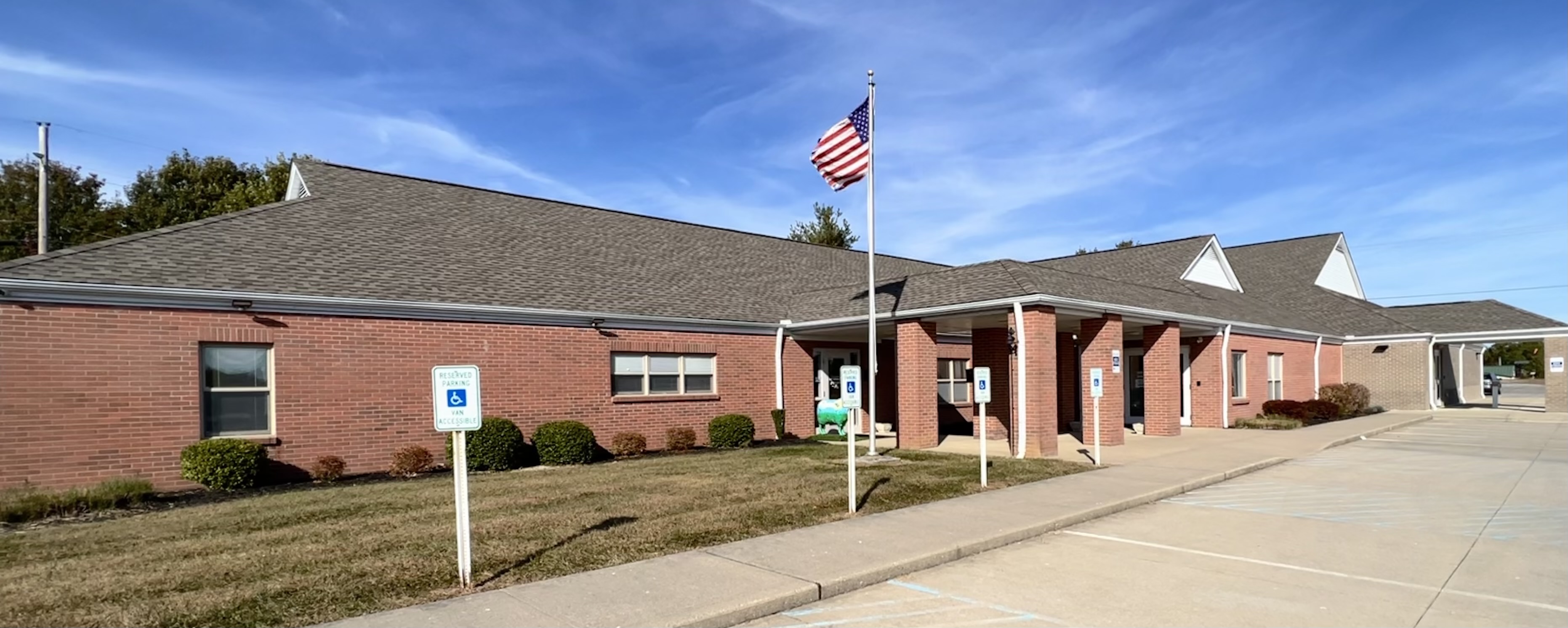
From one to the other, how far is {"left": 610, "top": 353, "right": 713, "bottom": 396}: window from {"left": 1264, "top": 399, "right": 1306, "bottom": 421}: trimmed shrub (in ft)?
54.5

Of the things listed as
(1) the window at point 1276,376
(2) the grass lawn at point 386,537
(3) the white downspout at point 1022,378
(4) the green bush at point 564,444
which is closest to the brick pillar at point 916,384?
(3) the white downspout at point 1022,378

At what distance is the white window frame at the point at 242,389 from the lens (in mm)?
12328

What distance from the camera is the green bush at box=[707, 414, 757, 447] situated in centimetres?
1814

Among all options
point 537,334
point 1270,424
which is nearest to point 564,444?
point 537,334

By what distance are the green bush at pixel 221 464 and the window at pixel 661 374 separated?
21.8 feet

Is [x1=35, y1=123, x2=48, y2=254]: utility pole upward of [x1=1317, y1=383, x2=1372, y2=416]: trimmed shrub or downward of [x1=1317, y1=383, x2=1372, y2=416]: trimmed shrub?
upward

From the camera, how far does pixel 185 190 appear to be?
39500 millimetres

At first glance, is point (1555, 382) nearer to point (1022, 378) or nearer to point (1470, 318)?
point (1470, 318)

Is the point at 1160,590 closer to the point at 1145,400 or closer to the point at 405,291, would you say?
the point at 405,291

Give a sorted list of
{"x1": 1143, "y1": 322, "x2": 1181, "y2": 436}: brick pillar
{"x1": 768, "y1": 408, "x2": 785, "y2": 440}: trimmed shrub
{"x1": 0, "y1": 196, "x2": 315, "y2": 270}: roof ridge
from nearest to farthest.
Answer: {"x1": 0, "y1": 196, "x2": 315, "y2": 270}: roof ridge
{"x1": 1143, "y1": 322, "x2": 1181, "y2": 436}: brick pillar
{"x1": 768, "y1": 408, "x2": 785, "y2": 440}: trimmed shrub

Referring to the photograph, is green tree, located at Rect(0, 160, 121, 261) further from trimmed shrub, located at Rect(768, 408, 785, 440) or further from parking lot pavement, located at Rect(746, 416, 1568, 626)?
parking lot pavement, located at Rect(746, 416, 1568, 626)

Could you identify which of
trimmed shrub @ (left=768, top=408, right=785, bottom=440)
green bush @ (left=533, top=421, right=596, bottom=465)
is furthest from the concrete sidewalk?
trimmed shrub @ (left=768, top=408, right=785, bottom=440)

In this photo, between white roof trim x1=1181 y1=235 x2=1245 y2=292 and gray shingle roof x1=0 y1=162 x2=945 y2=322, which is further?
white roof trim x1=1181 y1=235 x2=1245 y2=292

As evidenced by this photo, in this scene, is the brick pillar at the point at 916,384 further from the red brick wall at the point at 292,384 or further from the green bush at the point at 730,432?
the red brick wall at the point at 292,384
